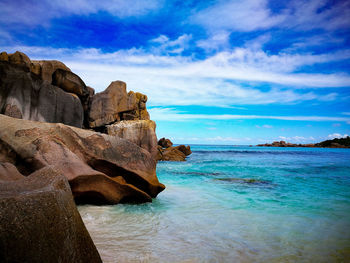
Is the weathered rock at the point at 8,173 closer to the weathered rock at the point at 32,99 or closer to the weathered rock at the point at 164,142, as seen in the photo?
the weathered rock at the point at 32,99

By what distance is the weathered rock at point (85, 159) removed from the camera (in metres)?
5.11

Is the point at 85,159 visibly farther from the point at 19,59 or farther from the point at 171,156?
the point at 171,156

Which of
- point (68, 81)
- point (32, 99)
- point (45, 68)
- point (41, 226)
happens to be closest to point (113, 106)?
point (68, 81)

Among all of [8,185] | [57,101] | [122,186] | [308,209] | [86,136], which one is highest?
[57,101]

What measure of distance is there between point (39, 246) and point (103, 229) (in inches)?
115

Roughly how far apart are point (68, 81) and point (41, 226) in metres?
14.4

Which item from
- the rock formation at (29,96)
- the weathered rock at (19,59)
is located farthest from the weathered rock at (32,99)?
the weathered rock at (19,59)

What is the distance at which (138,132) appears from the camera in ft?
61.6

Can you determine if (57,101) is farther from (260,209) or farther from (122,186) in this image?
(260,209)

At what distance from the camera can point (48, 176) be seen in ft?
8.44

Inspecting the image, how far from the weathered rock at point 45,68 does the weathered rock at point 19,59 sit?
0.71 meters

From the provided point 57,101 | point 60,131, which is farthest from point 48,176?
point 57,101

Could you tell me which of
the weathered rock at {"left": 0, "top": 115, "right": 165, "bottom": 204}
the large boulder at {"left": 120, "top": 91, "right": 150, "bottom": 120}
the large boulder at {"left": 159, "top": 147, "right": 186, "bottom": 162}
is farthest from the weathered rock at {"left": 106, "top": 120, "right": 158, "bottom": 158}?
the weathered rock at {"left": 0, "top": 115, "right": 165, "bottom": 204}

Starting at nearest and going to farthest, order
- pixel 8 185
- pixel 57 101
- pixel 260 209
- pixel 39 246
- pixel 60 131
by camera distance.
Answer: pixel 39 246
pixel 8 185
pixel 60 131
pixel 260 209
pixel 57 101
